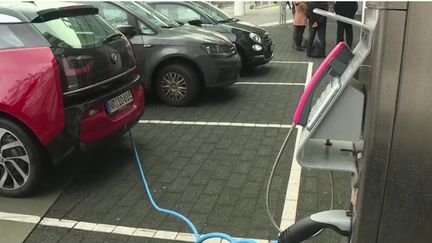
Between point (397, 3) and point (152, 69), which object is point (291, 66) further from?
point (397, 3)

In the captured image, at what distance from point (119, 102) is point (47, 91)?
0.79m

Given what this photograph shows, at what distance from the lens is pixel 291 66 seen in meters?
9.62

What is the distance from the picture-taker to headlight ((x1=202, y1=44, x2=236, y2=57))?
655 centimetres

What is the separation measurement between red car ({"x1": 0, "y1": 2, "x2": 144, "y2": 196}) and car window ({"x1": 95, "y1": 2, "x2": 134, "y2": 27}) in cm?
259

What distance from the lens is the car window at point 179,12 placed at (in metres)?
8.41

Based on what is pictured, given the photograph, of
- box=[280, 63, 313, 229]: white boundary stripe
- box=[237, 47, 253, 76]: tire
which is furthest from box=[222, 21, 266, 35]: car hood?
box=[280, 63, 313, 229]: white boundary stripe

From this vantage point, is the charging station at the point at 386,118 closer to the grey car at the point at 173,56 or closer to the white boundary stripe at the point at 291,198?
the white boundary stripe at the point at 291,198

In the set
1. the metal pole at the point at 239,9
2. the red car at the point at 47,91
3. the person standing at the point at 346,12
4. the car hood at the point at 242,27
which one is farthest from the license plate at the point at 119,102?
the metal pole at the point at 239,9

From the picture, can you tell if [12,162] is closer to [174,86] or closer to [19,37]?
[19,37]

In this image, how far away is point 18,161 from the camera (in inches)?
148

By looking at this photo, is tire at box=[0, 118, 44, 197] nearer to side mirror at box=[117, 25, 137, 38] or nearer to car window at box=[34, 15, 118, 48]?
car window at box=[34, 15, 118, 48]

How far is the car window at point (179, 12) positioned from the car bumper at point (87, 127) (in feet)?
14.8

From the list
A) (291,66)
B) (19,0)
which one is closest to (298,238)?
(19,0)

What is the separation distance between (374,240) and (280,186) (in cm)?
258
